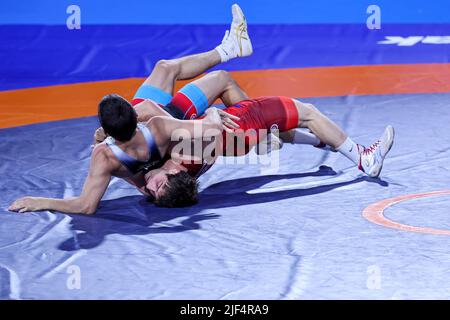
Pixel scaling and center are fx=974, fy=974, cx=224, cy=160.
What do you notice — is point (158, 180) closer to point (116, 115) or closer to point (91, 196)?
point (91, 196)

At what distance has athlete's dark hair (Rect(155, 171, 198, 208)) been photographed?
5.00 m

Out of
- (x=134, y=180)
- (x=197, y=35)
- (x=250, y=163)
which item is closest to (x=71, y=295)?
(x=134, y=180)

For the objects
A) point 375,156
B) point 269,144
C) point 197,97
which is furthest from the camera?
point 269,144

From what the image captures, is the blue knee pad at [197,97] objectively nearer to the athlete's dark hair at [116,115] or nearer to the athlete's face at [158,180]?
the athlete's face at [158,180]

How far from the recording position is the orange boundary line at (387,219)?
4.55 m

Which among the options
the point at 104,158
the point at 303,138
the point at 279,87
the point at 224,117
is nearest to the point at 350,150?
the point at 303,138

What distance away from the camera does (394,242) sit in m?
4.37

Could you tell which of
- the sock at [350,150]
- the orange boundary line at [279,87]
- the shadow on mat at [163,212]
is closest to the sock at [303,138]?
the shadow on mat at [163,212]

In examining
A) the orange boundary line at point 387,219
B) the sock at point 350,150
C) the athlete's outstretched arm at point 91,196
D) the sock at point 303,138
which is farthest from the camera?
the sock at point 303,138

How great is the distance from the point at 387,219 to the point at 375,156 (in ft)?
2.90

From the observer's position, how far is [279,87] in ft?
27.1

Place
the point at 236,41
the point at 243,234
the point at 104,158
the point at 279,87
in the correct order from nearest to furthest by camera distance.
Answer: the point at 243,234 < the point at 104,158 < the point at 236,41 < the point at 279,87

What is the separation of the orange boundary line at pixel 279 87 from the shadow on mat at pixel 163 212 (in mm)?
2329

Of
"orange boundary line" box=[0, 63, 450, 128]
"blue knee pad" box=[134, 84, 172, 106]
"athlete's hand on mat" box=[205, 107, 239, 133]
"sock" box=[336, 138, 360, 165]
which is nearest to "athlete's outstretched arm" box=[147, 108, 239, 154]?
"athlete's hand on mat" box=[205, 107, 239, 133]
